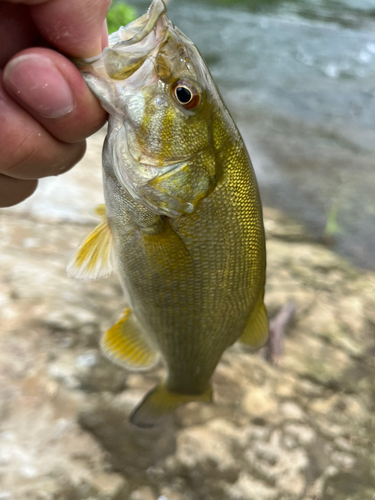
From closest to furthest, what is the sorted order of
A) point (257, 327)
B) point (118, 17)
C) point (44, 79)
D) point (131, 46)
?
point (44, 79) → point (131, 46) → point (257, 327) → point (118, 17)

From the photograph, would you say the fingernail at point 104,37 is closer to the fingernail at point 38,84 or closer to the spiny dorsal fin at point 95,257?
the fingernail at point 38,84

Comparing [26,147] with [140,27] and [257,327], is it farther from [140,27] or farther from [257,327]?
[257,327]

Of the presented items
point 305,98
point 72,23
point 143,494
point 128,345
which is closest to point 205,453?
point 143,494

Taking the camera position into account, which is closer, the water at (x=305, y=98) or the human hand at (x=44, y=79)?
the human hand at (x=44, y=79)

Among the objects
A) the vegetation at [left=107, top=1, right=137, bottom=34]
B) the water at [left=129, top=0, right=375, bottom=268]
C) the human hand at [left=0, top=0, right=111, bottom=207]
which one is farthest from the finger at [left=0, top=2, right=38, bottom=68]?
the vegetation at [left=107, top=1, right=137, bottom=34]

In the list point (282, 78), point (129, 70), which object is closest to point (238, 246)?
point (129, 70)

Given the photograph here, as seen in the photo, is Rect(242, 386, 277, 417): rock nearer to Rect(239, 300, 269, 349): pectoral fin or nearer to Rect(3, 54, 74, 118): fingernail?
Rect(239, 300, 269, 349): pectoral fin

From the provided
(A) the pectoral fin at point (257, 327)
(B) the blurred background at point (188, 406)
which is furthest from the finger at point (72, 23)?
(B) the blurred background at point (188, 406)

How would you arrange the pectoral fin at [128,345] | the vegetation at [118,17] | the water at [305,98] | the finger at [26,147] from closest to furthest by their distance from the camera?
the finger at [26,147]
the pectoral fin at [128,345]
the water at [305,98]
the vegetation at [118,17]
